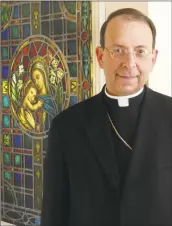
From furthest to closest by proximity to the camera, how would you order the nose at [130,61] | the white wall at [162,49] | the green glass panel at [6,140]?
1. the green glass panel at [6,140]
2. the white wall at [162,49]
3. the nose at [130,61]

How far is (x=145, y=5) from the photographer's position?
4.73ft

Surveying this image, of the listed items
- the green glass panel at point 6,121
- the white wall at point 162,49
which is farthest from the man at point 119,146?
the green glass panel at point 6,121

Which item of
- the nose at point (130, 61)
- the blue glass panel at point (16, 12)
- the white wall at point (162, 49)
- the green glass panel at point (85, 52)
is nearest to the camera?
the nose at point (130, 61)

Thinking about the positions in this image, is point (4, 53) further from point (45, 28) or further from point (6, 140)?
point (6, 140)

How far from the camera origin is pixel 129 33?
114cm

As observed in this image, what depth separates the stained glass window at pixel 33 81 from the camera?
63.6 inches

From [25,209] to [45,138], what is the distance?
0.38m

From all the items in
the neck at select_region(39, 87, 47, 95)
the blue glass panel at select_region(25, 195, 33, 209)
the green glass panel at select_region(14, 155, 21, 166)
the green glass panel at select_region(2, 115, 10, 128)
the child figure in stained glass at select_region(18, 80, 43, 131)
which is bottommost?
the blue glass panel at select_region(25, 195, 33, 209)

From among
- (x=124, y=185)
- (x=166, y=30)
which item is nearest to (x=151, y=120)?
(x=124, y=185)

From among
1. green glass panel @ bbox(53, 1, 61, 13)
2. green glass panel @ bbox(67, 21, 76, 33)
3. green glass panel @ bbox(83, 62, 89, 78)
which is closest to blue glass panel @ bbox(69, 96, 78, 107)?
green glass panel @ bbox(83, 62, 89, 78)

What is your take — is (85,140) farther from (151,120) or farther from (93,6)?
(93,6)

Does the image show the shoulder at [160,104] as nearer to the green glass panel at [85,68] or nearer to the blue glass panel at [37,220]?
the green glass panel at [85,68]

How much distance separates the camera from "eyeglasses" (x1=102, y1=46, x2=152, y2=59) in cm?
114

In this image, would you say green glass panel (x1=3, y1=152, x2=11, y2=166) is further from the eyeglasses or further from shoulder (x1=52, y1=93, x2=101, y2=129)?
the eyeglasses
